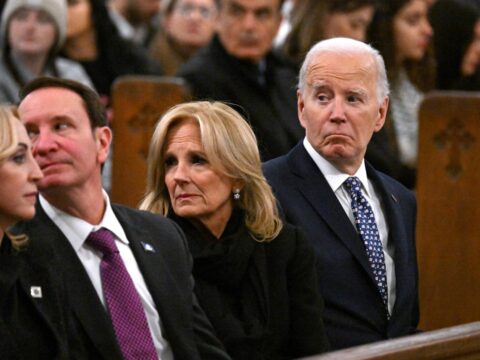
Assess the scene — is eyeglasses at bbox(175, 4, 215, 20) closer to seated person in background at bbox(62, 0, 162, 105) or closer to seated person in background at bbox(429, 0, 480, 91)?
seated person in background at bbox(62, 0, 162, 105)

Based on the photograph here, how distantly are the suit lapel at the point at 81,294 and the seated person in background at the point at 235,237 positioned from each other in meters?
0.47

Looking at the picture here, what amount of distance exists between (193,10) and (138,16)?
54 cm

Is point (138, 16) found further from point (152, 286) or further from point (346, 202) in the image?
point (152, 286)

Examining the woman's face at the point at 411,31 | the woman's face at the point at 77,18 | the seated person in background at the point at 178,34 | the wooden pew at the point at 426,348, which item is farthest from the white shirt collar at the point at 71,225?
the seated person in background at the point at 178,34

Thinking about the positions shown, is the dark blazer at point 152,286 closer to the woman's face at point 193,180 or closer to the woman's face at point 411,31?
the woman's face at point 193,180

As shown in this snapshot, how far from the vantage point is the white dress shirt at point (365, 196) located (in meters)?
4.14

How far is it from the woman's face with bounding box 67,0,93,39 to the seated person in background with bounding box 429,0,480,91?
78.9 inches

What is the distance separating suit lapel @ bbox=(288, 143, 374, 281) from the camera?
13.3 feet

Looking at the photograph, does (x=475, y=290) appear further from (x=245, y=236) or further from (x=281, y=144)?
(x=245, y=236)

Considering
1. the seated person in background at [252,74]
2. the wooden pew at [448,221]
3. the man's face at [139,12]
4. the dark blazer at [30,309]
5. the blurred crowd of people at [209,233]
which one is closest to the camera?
the dark blazer at [30,309]

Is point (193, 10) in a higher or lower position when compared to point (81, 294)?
higher

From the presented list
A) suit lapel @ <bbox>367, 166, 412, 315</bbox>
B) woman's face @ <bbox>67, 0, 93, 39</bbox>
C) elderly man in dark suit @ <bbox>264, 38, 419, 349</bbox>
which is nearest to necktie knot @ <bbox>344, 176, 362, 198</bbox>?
elderly man in dark suit @ <bbox>264, 38, 419, 349</bbox>

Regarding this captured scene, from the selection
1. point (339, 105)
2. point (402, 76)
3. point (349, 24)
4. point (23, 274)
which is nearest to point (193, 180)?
point (339, 105)

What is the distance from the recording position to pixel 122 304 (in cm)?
346
